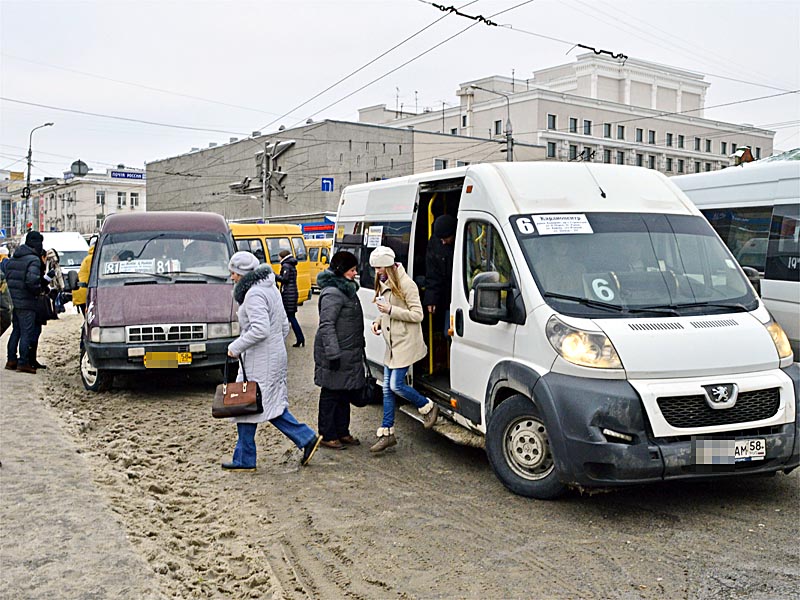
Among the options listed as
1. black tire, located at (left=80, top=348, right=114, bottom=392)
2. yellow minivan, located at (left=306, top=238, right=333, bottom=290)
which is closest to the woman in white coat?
black tire, located at (left=80, top=348, right=114, bottom=392)

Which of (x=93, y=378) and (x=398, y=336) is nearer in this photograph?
(x=398, y=336)

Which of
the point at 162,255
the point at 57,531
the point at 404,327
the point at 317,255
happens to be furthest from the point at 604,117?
the point at 57,531

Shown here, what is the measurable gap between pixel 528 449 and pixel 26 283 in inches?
326

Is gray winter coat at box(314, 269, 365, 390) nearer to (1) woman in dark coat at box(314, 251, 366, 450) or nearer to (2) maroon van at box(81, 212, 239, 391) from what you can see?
(1) woman in dark coat at box(314, 251, 366, 450)

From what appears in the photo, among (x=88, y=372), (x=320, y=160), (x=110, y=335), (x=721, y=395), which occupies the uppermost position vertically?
(x=320, y=160)

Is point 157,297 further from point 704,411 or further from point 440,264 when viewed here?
point 704,411

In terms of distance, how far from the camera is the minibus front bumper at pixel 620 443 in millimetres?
5406

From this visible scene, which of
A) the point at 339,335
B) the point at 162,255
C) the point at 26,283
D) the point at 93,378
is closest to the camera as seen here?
the point at 339,335

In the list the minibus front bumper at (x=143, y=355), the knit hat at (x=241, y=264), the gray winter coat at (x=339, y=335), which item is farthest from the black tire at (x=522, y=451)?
the minibus front bumper at (x=143, y=355)

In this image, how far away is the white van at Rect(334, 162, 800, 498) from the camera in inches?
215

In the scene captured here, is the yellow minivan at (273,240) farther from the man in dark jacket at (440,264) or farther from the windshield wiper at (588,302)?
the windshield wiper at (588,302)

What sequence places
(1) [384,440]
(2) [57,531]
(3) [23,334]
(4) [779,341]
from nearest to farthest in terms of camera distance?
(2) [57,531], (4) [779,341], (1) [384,440], (3) [23,334]

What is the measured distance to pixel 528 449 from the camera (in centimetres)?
605

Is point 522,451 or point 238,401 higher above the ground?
point 238,401
